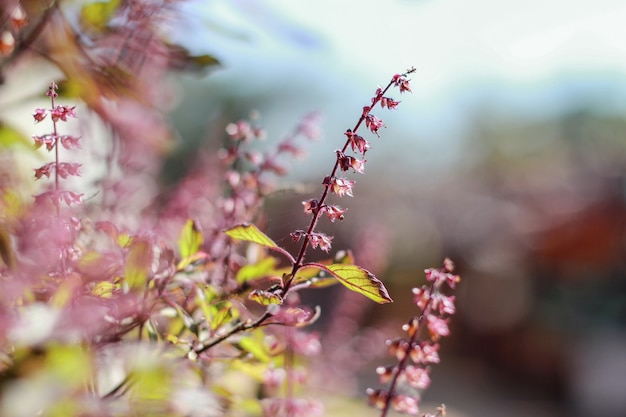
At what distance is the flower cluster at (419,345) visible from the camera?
0.47 meters

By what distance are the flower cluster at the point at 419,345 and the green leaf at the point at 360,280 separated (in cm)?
8

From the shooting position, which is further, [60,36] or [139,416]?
[60,36]

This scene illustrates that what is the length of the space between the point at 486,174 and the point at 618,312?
3404mm

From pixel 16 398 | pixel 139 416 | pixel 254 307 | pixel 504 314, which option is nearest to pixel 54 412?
pixel 16 398

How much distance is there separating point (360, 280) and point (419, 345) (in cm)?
11

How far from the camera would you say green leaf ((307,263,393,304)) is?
40 cm

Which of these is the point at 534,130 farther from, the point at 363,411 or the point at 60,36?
the point at 60,36

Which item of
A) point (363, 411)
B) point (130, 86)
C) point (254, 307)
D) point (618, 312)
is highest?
point (130, 86)

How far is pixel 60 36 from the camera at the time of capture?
497mm

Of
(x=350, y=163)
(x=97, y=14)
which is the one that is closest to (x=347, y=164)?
(x=350, y=163)

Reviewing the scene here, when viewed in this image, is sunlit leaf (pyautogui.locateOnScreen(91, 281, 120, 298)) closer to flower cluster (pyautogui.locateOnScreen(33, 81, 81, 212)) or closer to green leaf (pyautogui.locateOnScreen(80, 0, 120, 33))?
flower cluster (pyautogui.locateOnScreen(33, 81, 81, 212))

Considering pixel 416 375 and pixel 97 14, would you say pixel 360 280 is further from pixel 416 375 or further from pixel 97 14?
pixel 97 14

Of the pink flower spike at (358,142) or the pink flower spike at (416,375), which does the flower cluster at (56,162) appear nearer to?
the pink flower spike at (358,142)

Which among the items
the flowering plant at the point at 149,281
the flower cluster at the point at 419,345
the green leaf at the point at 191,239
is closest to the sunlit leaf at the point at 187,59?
the flowering plant at the point at 149,281
